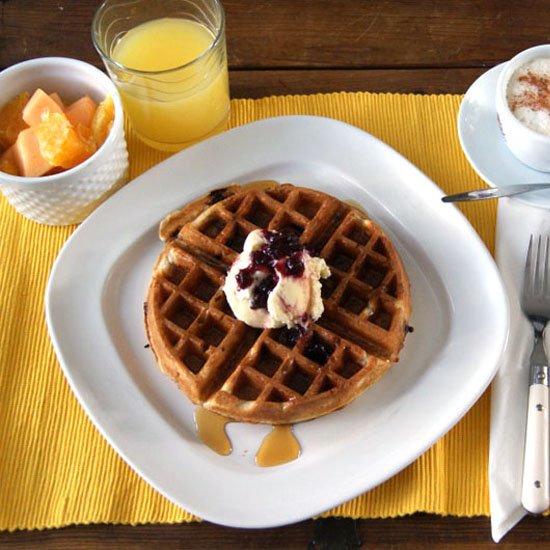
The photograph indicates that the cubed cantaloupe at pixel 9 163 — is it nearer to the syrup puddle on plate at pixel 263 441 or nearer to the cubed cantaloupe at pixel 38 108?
the cubed cantaloupe at pixel 38 108

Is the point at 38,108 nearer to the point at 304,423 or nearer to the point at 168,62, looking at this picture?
the point at 168,62

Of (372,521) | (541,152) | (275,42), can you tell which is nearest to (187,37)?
(275,42)

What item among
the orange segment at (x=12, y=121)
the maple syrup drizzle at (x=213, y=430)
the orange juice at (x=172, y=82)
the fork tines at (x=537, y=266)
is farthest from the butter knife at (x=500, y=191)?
the orange segment at (x=12, y=121)

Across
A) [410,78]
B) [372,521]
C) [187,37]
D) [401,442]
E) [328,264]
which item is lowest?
[372,521]

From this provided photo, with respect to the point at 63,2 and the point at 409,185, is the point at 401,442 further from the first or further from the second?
the point at 63,2

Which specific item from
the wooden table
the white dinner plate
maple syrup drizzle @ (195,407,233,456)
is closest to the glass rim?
the white dinner plate

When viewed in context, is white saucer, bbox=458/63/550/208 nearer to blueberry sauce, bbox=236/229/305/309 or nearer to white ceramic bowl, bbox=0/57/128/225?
blueberry sauce, bbox=236/229/305/309

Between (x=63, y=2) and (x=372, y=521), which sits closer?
(x=372, y=521)

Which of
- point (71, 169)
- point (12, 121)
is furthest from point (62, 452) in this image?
point (12, 121)
